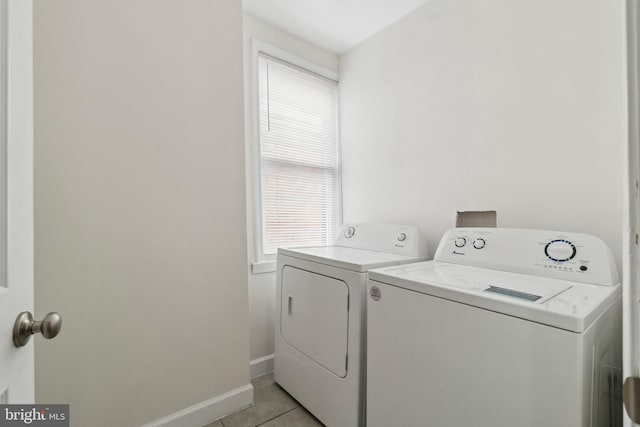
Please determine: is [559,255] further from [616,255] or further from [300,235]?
[300,235]

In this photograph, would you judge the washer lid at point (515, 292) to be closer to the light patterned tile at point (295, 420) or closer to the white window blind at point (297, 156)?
the light patterned tile at point (295, 420)

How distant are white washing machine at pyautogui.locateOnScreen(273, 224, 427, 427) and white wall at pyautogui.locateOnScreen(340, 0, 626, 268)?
33 cm

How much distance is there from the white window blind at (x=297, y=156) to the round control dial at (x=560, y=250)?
5.29ft

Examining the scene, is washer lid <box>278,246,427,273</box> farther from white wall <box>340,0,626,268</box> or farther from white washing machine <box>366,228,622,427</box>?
white wall <box>340,0,626,268</box>

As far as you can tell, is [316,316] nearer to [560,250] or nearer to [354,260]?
[354,260]

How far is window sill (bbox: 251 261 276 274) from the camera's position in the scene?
6.66 feet

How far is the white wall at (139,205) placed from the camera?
3.76ft

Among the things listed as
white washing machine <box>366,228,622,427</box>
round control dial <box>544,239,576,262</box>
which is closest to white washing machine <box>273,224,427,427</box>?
white washing machine <box>366,228,622,427</box>

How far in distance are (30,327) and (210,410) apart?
124 cm

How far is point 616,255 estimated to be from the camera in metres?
1.19

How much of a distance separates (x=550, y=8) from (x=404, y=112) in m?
0.88

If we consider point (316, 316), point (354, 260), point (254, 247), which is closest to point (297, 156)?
point (254, 247)

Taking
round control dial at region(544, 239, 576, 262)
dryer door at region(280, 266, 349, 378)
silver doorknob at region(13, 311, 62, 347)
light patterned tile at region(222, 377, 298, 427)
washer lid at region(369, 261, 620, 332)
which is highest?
round control dial at region(544, 239, 576, 262)

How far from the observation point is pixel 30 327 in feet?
1.93
